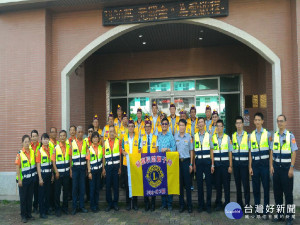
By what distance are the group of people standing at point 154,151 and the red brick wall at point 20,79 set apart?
1587 millimetres

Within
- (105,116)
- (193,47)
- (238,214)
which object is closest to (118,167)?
(238,214)

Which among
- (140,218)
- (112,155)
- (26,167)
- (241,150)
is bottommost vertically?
(140,218)

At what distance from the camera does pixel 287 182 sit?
4.54 metres

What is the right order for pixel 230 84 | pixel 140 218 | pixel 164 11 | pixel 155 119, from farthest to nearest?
pixel 230 84, pixel 155 119, pixel 164 11, pixel 140 218

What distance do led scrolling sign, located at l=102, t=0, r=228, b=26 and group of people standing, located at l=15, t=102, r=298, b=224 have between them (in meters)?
2.68

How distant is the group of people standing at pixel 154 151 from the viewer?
190 inches

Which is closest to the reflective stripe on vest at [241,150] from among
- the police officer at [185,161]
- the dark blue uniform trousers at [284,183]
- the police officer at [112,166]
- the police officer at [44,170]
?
the dark blue uniform trousers at [284,183]

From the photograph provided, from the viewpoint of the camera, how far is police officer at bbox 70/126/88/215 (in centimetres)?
524

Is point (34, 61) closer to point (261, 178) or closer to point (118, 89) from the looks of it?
point (118, 89)

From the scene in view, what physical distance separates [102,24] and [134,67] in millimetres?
3347

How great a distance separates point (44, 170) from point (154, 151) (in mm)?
2204

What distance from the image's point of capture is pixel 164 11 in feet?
20.8

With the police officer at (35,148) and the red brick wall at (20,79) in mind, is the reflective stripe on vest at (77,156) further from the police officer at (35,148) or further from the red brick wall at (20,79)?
the red brick wall at (20,79)

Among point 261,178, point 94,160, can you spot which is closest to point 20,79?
point 94,160
